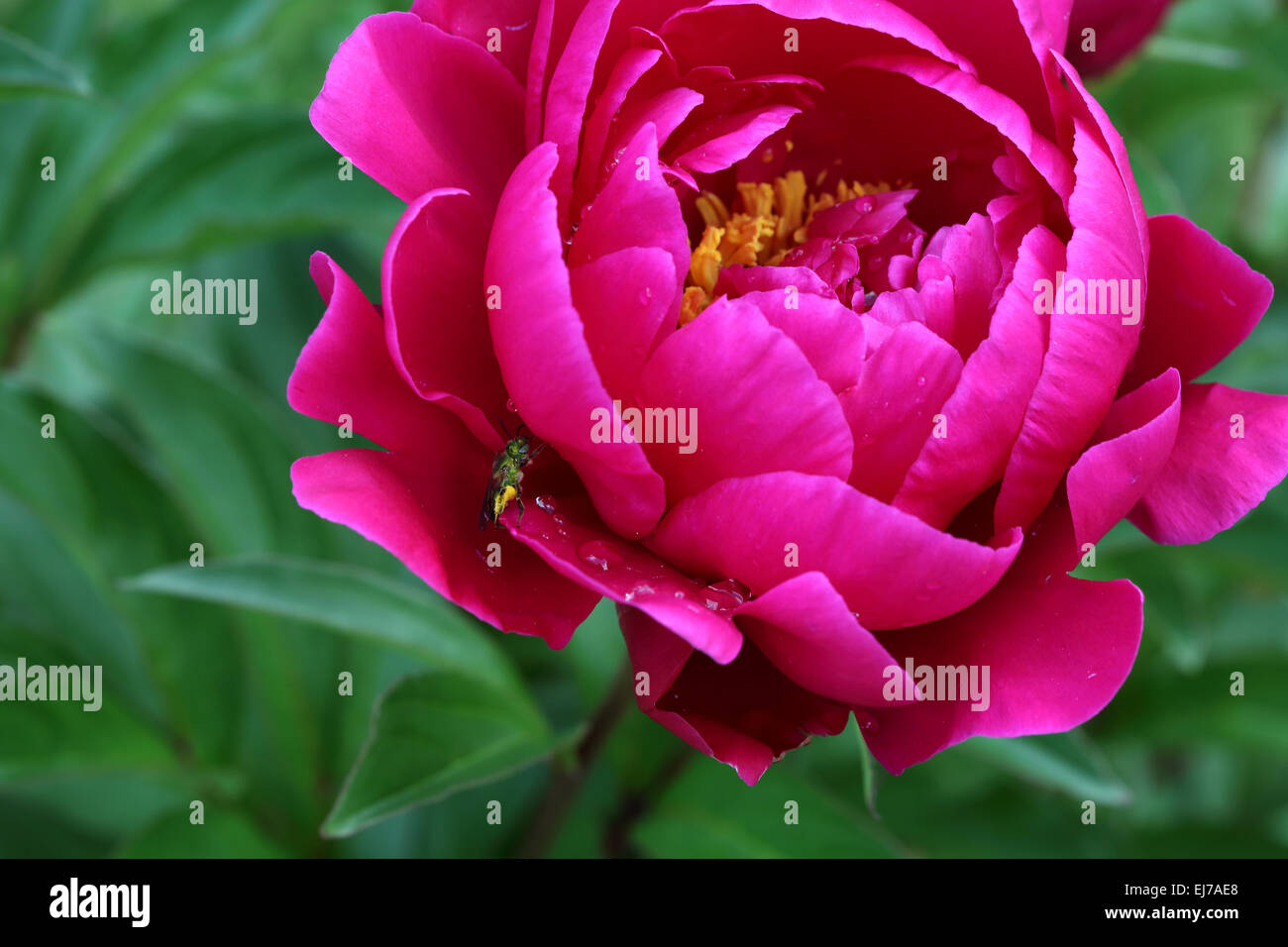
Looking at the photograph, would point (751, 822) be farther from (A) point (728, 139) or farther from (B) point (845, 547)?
(A) point (728, 139)

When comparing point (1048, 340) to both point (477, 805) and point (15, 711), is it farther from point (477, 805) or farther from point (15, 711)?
point (15, 711)

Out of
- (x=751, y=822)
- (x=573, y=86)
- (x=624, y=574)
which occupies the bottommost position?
(x=751, y=822)

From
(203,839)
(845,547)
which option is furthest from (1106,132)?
(203,839)

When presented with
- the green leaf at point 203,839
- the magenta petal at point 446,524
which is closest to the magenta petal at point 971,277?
the magenta petal at point 446,524

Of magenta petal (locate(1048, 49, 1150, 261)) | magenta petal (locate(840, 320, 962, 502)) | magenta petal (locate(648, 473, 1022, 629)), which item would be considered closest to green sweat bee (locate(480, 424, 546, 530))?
magenta petal (locate(648, 473, 1022, 629))
